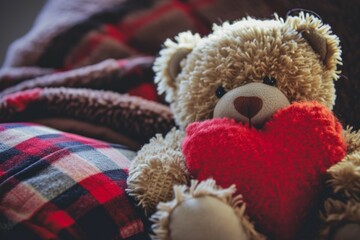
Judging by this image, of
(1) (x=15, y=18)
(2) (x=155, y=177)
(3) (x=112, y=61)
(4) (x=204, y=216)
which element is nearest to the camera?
(4) (x=204, y=216)

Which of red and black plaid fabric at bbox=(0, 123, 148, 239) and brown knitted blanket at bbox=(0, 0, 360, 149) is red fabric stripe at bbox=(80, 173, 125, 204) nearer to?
red and black plaid fabric at bbox=(0, 123, 148, 239)

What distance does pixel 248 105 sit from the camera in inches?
21.4

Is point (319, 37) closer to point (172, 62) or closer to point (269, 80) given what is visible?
point (269, 80)

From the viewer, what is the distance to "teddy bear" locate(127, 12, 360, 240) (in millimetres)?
464

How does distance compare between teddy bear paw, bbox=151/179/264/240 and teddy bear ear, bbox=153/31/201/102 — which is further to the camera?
teddy bear ear, bbox=153/31/201/102

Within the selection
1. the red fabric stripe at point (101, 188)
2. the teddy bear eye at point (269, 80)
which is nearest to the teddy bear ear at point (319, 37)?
the teddy bear eye at point (269, 80)

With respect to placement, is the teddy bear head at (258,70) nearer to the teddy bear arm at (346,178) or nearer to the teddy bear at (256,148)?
the teddy bear at (256,148)

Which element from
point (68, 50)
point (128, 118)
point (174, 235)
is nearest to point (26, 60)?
point (68, 50)

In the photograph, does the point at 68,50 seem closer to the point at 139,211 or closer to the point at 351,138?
the point at 139,211

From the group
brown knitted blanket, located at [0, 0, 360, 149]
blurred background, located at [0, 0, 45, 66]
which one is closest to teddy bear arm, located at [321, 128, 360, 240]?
brown knitted blanket, located at [0, 0, 360, 149]

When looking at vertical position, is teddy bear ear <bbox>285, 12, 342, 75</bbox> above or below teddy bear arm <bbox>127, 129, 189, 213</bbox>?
above

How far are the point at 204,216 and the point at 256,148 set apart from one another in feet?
0.41

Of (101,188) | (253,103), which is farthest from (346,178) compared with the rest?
(101,188)

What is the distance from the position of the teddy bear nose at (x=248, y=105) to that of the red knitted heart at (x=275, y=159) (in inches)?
0.8
